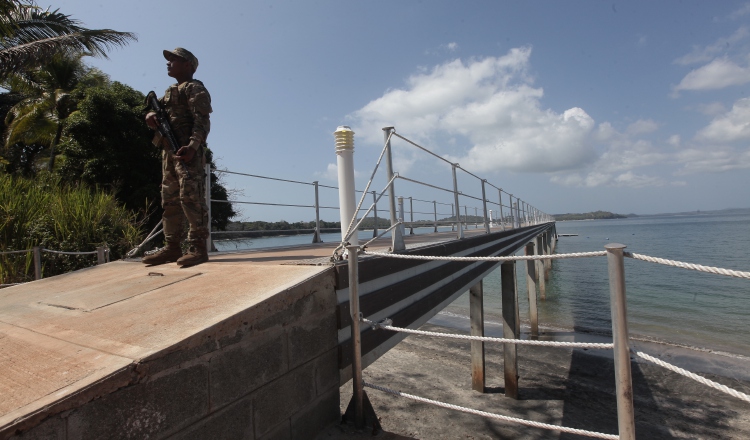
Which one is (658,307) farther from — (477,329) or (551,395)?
(477,329)

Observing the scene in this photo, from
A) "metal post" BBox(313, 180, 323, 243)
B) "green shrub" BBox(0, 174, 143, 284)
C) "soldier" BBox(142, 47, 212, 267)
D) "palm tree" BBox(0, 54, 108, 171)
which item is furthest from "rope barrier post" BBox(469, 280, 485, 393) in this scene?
"palm tree" BBox(0, 54, 108, 171)

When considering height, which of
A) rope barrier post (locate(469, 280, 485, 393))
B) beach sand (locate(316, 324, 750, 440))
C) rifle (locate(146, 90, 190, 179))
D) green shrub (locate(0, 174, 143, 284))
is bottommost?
beach sand (locate(316, 324, 750, 440))

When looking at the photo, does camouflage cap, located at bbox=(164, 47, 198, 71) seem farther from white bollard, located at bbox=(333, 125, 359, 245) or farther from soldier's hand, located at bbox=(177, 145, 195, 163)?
white bollard, located at bbox=(333, 125, 359, 245)

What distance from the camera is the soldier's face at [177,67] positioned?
369cm

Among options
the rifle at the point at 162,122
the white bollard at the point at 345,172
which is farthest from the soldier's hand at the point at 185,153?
the white bollard at the point at 345,172

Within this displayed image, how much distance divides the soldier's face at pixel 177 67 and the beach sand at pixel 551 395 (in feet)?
14.6

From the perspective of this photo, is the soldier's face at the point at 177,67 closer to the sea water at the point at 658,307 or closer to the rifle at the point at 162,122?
the rifle at the point at 162,122

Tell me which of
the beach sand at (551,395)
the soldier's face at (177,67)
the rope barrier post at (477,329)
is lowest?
the beach sand at (551,395)

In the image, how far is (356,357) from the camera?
2559 mm

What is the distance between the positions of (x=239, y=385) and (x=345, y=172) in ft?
6.16

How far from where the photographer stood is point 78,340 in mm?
1800

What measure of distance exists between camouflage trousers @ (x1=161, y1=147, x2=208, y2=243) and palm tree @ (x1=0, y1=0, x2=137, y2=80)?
27.8 feet

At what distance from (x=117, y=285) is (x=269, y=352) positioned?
1.67 m

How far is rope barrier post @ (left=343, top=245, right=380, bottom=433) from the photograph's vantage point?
247 centimetres
